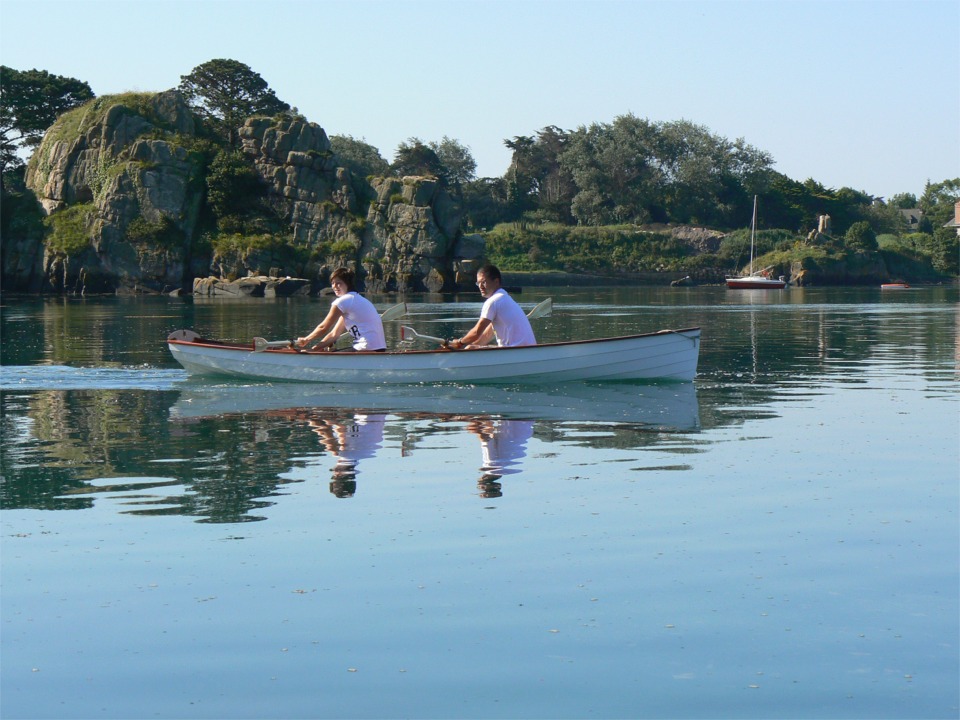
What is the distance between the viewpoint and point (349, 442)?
51.4 feet

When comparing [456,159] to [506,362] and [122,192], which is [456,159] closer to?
[122,192]

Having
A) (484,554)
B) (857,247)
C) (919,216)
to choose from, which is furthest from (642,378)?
(919,216)

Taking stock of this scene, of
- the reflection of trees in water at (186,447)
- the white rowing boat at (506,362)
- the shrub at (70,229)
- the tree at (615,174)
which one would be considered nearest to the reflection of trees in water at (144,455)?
the reflection of trees in water at (186,447)

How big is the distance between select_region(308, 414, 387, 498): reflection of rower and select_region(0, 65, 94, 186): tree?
96.2 meters

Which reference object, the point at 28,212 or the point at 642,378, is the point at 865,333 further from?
the point at 28,212

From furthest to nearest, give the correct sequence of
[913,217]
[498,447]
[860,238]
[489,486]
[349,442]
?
[913,217]
[860,238]
[349,442]
[498,447]
[489,486]

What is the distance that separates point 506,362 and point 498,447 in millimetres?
6228

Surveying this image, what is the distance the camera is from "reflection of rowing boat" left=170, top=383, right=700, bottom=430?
18266 mm

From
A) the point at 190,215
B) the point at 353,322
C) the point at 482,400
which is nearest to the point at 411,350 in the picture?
the point at 353,322

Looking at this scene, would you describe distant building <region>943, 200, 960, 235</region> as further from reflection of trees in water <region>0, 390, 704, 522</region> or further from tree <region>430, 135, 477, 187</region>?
reflection of trees in water <region>0, 390, 704, 522</region>

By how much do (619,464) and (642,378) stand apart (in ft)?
28.8

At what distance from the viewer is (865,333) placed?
3847cm

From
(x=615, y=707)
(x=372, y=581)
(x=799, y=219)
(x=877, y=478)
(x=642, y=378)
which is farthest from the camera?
(x=799, y=219)

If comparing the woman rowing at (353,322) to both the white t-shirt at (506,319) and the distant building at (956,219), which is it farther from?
the distant building at (956,219)
